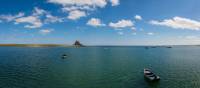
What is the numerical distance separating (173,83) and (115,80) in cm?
1687

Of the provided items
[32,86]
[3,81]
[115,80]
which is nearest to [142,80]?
[115,80]

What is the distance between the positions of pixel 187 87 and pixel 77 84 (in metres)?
30.0

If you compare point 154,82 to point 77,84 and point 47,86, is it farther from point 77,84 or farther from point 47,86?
point 47,86

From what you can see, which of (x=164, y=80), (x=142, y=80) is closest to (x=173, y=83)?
(x=164, y=80)

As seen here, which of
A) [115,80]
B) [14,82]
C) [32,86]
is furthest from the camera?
[115,80]

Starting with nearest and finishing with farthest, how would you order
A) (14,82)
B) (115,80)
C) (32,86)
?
1. (32,86)
2. (14,82)
3. (115,80)

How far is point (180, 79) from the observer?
59188 millimetres

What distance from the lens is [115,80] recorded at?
56.9m

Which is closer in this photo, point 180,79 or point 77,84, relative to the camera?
point 77,84

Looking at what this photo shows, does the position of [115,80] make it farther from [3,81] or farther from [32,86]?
[3,81]

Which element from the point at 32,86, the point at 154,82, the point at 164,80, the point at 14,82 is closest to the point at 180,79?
the point at 164,80

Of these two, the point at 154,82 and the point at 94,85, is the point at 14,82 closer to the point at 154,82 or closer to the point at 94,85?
the point at 94,85

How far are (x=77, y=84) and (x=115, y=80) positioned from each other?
479 inches

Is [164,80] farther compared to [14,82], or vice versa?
[164,80]
